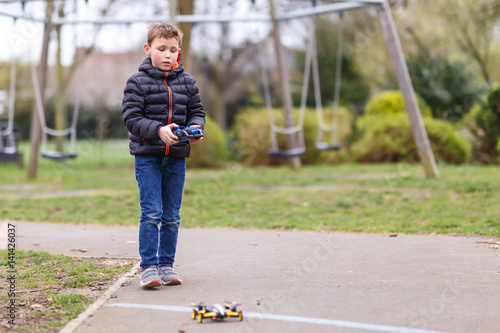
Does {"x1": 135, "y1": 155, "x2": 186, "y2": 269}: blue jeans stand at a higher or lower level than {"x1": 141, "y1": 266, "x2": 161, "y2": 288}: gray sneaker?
higher

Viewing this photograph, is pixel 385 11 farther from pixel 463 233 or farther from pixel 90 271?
pixel 90 271

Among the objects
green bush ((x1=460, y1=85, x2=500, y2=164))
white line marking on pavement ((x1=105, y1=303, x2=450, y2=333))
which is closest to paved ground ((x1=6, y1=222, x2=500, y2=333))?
white line marking on pavement ((x1=105, y1=303, x2=450, y2=333))

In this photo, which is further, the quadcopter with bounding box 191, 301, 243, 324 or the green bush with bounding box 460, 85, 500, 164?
the green bush with bounding box 460, 85, 500, 164

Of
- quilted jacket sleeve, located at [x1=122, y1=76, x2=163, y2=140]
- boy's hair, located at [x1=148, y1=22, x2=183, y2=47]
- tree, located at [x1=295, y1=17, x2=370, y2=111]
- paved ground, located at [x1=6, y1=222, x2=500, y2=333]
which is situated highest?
tree, located at [x1=295, y1=17, x2=370, y2=111]

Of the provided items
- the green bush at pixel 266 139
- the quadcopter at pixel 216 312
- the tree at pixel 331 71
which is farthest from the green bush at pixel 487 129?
the tree at pixel 331 71

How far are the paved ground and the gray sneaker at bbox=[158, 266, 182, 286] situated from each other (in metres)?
0.07

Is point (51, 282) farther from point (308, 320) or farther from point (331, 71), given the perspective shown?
point (331, 71)

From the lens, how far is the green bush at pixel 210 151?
19156 millimetres

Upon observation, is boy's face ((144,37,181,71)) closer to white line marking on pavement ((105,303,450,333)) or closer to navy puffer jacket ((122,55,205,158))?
navy puffer jacket ((122,55,205,158))

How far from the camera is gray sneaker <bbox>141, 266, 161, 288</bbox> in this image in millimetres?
4543

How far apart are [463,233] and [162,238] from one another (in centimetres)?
364

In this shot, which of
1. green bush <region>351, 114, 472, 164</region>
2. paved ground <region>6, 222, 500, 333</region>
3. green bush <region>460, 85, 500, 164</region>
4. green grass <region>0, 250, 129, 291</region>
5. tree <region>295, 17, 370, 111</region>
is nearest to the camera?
paved ground <region>6, 222, 500, 333</region>

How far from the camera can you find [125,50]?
26609 mm

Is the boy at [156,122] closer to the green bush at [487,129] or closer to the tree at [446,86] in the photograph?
the green bush at [487,129]
